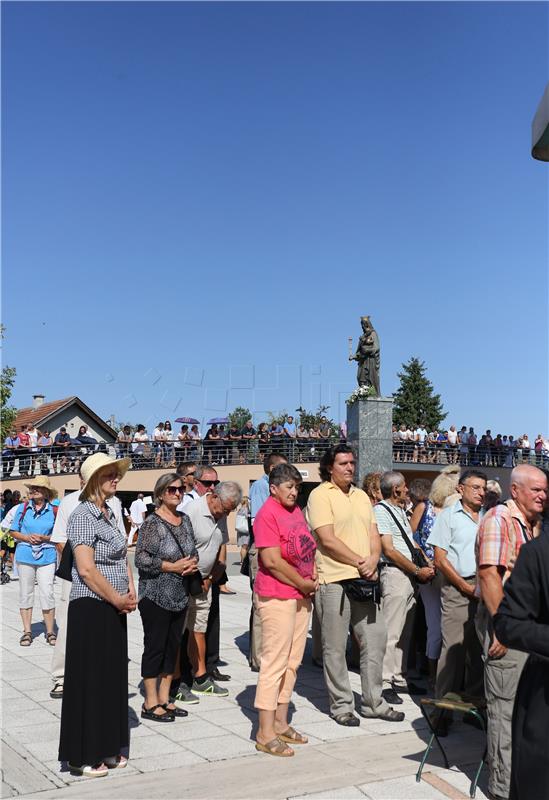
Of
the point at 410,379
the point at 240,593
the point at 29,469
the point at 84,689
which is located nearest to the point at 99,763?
the point at 84,689

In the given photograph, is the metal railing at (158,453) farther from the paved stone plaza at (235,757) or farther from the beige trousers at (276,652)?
the beige trousers at (276,652)

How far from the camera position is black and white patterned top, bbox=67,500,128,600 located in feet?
17.8

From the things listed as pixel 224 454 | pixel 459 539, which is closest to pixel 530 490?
pixel 459 539

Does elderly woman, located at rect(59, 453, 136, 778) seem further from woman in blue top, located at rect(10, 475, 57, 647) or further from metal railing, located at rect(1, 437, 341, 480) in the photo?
metal railing, located at rect(1, 437, 341, 480)

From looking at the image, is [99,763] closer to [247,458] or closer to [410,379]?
[247,458]

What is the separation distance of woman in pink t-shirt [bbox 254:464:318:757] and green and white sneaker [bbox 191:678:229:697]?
151 cm

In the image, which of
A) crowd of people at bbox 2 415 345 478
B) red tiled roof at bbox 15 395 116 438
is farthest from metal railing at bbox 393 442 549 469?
red tiled roof at bbox 15 395 116 438

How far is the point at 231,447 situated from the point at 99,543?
26982 mm

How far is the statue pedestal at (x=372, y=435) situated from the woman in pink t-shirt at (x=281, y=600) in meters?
13.0

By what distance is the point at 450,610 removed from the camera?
22.2 feet

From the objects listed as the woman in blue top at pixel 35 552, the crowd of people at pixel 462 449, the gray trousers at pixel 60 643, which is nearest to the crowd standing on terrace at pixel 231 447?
the crowd of people at pixel 462 449

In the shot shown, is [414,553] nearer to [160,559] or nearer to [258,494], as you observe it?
[258,494]

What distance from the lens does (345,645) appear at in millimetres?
6660

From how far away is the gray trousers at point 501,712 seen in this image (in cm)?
499
